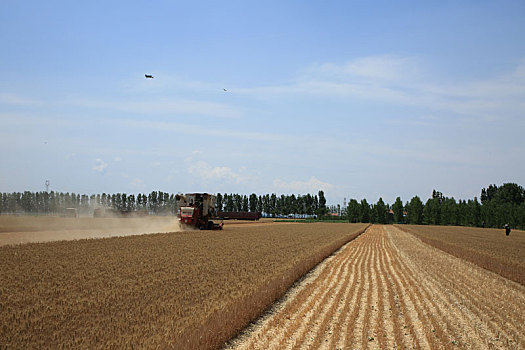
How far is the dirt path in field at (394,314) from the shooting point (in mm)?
10586

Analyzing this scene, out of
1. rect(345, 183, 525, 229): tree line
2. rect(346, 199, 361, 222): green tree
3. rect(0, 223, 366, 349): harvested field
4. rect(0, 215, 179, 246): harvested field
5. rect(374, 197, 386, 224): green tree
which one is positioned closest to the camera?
rect(0, 223, 366, 349): harvested field

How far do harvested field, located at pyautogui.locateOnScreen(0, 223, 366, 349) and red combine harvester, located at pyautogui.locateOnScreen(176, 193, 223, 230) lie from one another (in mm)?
24831

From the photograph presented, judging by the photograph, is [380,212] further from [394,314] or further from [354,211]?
[394,314]

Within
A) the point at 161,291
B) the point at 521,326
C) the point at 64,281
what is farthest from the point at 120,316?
the point at 521,326

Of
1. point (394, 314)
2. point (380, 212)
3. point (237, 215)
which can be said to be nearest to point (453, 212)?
point (380, 212)

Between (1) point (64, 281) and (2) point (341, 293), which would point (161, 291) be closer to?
(1) point (64, 281)

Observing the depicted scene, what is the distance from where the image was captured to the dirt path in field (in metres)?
10.6

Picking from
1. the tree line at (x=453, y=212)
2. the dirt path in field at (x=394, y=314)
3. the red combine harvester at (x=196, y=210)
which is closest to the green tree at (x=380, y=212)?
the tree line at (x=453, y=212)

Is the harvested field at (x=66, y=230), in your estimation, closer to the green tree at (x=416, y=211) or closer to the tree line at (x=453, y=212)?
the tree line at (x=453, y=212)

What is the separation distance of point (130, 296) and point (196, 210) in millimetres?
36227

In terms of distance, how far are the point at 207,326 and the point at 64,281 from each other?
723 centimetres

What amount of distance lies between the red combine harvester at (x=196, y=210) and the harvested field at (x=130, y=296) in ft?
81.5

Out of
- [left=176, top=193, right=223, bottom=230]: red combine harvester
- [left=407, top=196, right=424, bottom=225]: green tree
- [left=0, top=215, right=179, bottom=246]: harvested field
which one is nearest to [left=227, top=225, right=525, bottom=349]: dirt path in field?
[left=0, top=215, right=179, bottom=246]: harvested field

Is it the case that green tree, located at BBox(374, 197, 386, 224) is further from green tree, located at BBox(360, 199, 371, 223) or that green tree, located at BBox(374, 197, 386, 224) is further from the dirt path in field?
the dirt path in field
